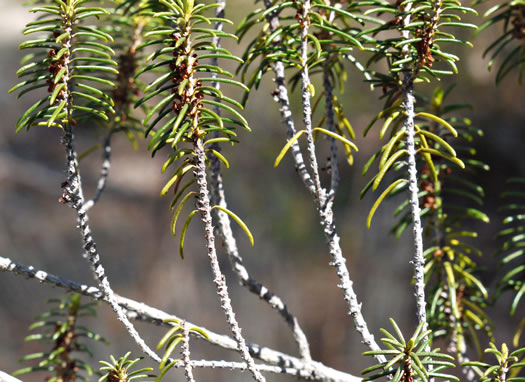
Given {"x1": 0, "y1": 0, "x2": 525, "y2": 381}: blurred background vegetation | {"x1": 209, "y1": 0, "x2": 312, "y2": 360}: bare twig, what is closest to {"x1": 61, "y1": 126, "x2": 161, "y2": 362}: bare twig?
{"x1": 209, "y1": 0, "x2": 312, "y2": 360}: bare twig

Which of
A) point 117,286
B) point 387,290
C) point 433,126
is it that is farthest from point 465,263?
point 117,286

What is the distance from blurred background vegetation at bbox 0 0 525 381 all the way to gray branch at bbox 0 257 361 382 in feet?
5.57

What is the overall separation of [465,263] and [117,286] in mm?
2678

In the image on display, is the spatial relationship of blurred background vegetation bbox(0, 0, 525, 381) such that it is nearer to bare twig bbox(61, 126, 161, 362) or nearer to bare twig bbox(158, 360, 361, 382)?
bare twig bbox(158, 360, 361, 382)

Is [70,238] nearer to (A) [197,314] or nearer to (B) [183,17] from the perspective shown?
(A) [197,314]

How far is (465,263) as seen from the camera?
33.5 inches

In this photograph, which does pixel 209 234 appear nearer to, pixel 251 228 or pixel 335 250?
pixel 335 250

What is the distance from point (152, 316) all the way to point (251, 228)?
2.33m

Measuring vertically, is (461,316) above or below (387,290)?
below

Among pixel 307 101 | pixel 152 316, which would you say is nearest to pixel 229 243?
pixel 152 316

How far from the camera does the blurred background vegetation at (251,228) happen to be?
8.04 ft

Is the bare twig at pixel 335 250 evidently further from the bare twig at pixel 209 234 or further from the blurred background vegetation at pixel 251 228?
the blurred background vegetation at pixel 251 228

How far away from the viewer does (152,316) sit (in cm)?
67

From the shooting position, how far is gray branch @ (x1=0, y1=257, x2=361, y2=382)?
61 cm
